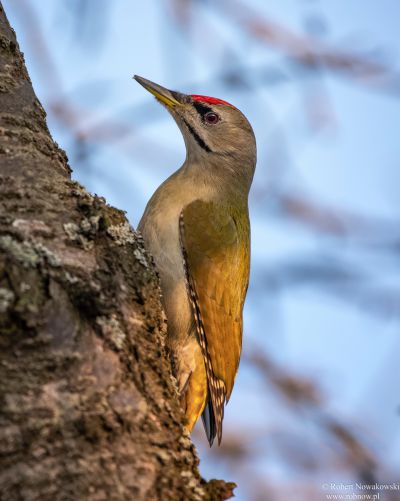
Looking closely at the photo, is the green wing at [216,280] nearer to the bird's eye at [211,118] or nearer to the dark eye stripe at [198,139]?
the dark eye stripe at [198,139]

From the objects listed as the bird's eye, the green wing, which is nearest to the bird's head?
the bird's eye

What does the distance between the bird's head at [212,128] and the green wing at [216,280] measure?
0.75 meters

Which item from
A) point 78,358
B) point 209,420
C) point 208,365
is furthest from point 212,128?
point 78,358

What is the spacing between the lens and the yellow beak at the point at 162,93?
4930 millimetres

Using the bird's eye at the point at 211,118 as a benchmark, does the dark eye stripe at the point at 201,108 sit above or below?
above

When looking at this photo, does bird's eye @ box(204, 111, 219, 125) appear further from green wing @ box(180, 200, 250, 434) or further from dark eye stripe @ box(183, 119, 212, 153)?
green wing @ box(180, 200, 250, 434)

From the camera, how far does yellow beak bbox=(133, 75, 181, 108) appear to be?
493cm

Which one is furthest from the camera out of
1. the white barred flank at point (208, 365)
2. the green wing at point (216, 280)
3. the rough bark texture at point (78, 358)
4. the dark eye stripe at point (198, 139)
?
the dark eye stripe at point (198, 139)

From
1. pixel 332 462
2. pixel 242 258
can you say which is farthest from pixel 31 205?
pixel 332 462

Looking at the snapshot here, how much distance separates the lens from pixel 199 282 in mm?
3859

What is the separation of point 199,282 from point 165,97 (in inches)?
67.8

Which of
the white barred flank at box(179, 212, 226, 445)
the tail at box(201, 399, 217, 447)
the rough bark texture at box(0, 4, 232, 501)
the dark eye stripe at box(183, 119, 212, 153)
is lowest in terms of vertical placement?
the rough bark texture at box(0, 4, 232, 501)

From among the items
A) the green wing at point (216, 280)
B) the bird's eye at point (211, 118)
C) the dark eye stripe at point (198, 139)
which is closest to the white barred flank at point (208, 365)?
the green wing at point (216, 280)

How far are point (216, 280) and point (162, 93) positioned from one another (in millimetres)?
1694
